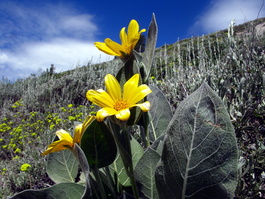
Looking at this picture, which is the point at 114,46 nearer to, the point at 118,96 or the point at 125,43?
the point at 125,43

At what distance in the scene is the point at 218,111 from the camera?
1.83 ft

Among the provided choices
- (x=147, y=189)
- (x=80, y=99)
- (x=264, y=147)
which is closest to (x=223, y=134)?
(x=147, y=189)

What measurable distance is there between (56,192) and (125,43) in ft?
1.65

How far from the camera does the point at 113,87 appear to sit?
2.32 ft

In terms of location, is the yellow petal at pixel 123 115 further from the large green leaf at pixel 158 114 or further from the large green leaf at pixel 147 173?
the large green leaf at pixel 158 114

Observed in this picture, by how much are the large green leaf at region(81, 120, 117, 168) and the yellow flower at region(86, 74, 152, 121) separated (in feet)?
0.20

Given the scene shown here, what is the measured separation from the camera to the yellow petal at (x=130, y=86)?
66cm

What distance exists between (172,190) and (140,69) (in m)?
0.39

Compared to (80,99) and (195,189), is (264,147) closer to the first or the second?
(195,189)

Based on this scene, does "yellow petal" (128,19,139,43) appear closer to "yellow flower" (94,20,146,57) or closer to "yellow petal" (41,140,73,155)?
"yellow flower" (94,20,146,57)

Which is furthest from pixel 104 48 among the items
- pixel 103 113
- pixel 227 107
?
pixel 227 107

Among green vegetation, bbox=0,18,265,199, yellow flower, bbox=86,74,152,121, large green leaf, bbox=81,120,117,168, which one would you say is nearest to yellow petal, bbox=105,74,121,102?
yellow flower, bbox=86,74,152,121

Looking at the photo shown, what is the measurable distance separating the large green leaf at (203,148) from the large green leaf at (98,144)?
0.54 ft

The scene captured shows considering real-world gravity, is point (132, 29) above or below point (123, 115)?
→ above
